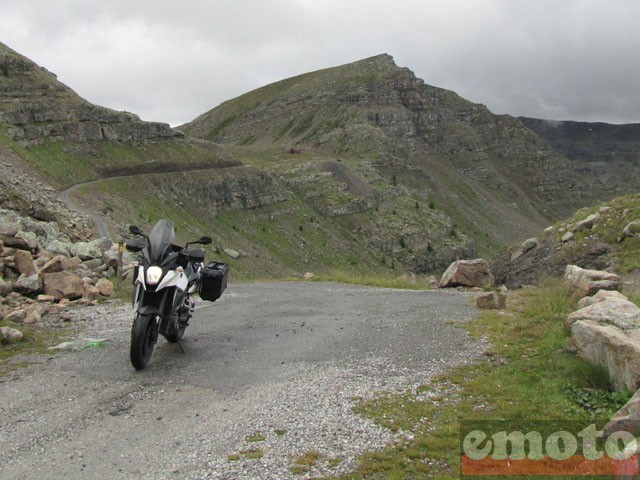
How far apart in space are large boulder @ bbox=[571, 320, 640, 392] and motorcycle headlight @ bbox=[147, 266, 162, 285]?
6.95 m

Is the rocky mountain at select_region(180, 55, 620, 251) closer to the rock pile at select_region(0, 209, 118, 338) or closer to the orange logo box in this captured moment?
the rock pile at select_region(0, 209, 118, 338)

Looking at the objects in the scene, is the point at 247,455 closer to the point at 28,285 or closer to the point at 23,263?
the point at 28,285

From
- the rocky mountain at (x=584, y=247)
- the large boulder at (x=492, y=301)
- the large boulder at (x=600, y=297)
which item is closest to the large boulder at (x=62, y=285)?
the large boulder at (x=492, y=301)

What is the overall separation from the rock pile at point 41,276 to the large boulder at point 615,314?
39.4 ft

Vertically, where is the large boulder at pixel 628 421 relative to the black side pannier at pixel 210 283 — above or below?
below

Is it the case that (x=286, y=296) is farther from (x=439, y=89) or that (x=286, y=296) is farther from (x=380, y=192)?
(x=439, y=89)

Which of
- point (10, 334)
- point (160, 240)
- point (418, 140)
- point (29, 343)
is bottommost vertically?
point (29, 343)

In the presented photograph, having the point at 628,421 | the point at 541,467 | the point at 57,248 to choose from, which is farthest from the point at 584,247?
the point at 57,248

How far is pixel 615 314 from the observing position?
9094mm

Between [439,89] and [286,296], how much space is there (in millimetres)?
181061

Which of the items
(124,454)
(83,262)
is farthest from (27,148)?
(124,454)

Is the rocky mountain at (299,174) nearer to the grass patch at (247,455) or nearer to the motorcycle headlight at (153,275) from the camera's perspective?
the motorcycle headlight at (153,275)

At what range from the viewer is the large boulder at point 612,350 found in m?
7.14

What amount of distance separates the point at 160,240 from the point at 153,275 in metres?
0.81
